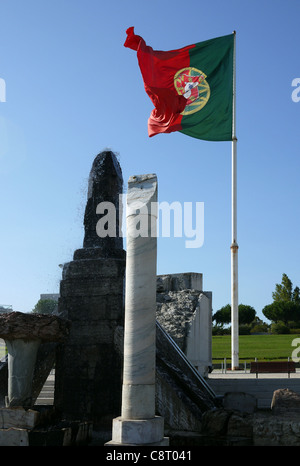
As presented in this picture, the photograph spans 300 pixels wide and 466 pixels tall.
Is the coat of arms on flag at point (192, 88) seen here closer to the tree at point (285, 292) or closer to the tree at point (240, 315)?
the tree at point (240, 315)

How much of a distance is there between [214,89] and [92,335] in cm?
984

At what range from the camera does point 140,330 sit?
21.8ft

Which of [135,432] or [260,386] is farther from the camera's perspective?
[260,386]

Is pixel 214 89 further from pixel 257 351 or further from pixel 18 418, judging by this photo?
pixel 257 351

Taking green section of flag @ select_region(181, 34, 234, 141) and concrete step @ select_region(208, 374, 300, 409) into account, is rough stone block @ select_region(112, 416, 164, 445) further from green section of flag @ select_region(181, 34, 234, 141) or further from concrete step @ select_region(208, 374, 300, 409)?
green section of flag @ select_region(181, 34, 234, 141)

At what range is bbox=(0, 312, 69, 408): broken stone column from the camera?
296 inches

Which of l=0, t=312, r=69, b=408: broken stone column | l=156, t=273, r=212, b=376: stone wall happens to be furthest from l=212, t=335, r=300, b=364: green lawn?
l=0, t=312, r=69, b=408: broken stone column

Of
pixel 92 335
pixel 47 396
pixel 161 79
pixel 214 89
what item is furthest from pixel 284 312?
pixel 92 335

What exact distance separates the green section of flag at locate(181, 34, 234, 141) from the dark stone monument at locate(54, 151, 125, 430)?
7.13 meters

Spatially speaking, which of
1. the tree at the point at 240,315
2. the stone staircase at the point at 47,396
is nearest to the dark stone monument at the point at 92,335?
the stone staircase at the point at 47,396

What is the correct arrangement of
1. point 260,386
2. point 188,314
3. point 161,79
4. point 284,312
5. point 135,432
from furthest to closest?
point 284,312 → point 161,79 → point 188,314 → point 260,386 → point 135,432

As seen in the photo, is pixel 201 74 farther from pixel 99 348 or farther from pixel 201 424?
pixel 201 424
